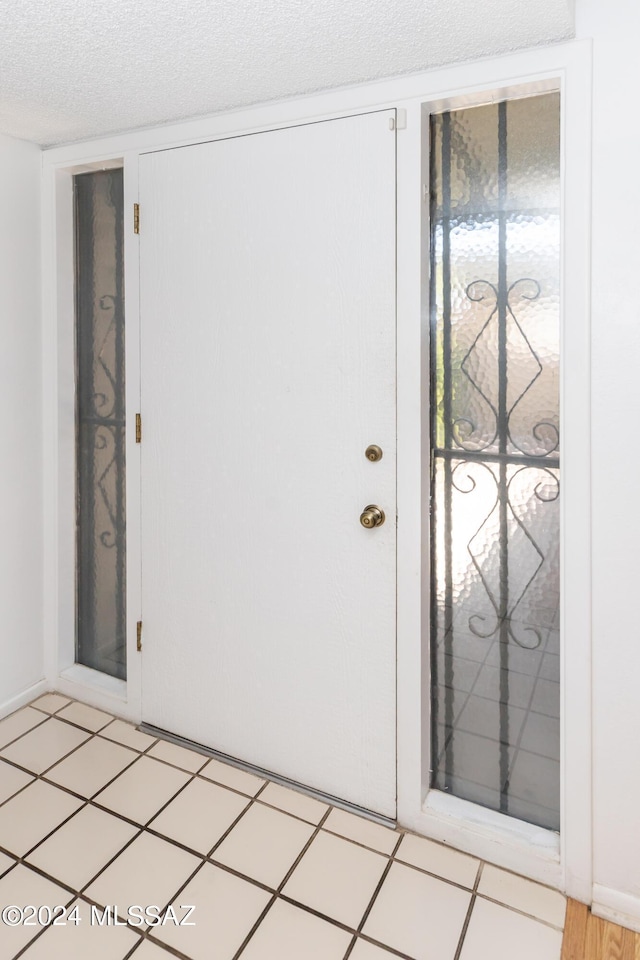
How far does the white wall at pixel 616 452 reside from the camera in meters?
1.44

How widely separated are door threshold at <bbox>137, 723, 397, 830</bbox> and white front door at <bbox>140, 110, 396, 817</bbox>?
2 centimetres

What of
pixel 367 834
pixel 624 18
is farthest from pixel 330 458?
pixel 624 18

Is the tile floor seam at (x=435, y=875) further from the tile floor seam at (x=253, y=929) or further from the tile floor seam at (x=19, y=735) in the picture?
the tile floor seam at (x=19, y=735)

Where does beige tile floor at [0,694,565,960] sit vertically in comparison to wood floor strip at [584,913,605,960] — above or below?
above

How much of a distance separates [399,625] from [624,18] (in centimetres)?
157

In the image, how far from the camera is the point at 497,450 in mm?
1711

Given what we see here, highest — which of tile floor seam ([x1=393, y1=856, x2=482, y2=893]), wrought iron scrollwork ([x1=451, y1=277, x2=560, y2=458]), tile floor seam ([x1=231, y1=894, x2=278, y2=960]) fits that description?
wrought iron scrollwork ([x1=451, y1=277, x2=560, y2=458])

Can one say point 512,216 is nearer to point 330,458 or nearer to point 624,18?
point 624,18

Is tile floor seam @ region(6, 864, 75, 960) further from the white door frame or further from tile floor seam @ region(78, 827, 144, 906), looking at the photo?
the white door frame

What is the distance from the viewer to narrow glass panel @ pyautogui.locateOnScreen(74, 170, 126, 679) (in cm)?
238

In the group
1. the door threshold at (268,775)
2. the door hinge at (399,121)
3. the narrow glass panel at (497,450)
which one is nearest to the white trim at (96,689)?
the door threshold at (268,775)

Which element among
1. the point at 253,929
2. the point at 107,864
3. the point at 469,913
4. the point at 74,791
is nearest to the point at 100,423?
the point at 74,791

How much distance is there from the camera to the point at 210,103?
6.22 ft

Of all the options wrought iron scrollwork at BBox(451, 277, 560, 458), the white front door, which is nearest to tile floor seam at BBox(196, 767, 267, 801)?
the white front door
